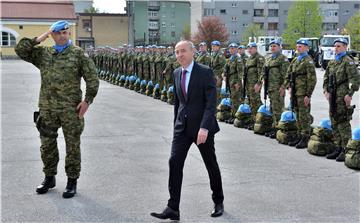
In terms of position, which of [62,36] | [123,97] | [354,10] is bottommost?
[123,97]

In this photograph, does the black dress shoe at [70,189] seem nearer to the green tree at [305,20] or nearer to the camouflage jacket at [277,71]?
the camouflage jacket at [277,71]

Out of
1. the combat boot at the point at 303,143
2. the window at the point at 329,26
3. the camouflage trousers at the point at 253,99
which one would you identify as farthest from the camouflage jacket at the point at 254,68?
the window at the point at 329,26

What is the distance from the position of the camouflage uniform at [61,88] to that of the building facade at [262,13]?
310 ft

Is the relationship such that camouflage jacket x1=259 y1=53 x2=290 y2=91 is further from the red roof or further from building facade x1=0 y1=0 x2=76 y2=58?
the red roof

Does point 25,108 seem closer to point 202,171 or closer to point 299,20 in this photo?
point 202,171

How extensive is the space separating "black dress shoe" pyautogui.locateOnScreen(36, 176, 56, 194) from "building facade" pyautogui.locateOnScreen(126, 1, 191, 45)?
294 ft

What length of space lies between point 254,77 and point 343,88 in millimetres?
3874

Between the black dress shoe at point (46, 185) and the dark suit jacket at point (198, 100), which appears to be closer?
the dark suit jacket at point (198, 100)

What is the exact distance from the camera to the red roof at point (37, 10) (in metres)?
68.9

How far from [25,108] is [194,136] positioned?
1177cm

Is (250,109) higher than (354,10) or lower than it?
lower

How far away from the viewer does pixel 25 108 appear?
52.8 ft

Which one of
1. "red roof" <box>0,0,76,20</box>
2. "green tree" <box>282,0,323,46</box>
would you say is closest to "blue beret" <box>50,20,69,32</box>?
"red roof" <box>0,0,76,20</box>

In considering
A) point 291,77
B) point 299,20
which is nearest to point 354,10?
point 299,20
